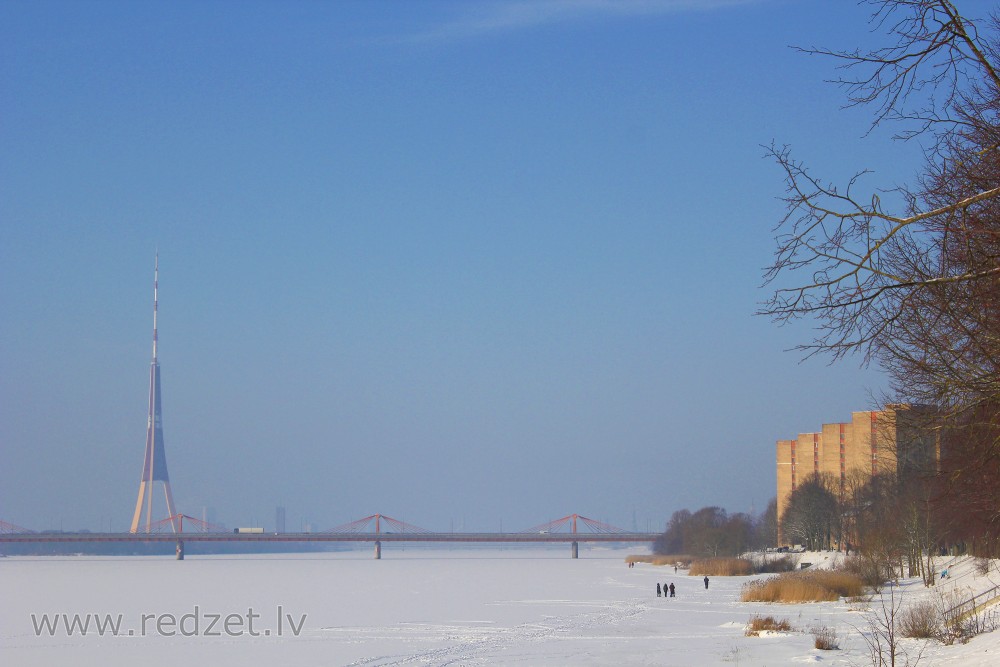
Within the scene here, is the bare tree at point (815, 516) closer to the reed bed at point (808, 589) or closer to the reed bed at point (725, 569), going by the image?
the reed bed at point (725, 569)

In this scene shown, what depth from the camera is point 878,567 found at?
50656mm

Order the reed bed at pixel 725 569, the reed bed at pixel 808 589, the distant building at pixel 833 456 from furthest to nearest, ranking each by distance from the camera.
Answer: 1. the distant building at pixel 833 456
2. the reed bed at pixel 725 569
3. the reed bed at pixel 808 589

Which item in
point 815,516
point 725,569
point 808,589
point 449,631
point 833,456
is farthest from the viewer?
point 833,456

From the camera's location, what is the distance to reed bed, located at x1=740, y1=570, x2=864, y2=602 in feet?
146

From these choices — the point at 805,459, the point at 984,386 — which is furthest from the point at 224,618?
the point at 805,459

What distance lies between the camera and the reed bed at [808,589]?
44594 mm

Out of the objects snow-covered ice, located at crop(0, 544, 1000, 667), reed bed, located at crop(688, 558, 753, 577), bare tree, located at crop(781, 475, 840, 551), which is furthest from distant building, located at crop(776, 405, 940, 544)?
snow-covered ice, located at crop(0, 544, 1000, 667)

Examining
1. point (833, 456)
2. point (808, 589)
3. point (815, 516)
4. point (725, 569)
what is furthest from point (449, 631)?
point (833, 456)

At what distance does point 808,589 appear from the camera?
44938 mm

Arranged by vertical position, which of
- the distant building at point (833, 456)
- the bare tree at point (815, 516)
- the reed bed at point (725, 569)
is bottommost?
the reed bed at point (725, 569)

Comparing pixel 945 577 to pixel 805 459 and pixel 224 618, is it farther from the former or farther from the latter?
pixel 805 459

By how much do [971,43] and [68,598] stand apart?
58987mm

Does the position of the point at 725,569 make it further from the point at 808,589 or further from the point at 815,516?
the point at 808,589

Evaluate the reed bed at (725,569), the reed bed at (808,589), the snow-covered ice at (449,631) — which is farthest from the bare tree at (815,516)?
the reed bed at (808,589)
